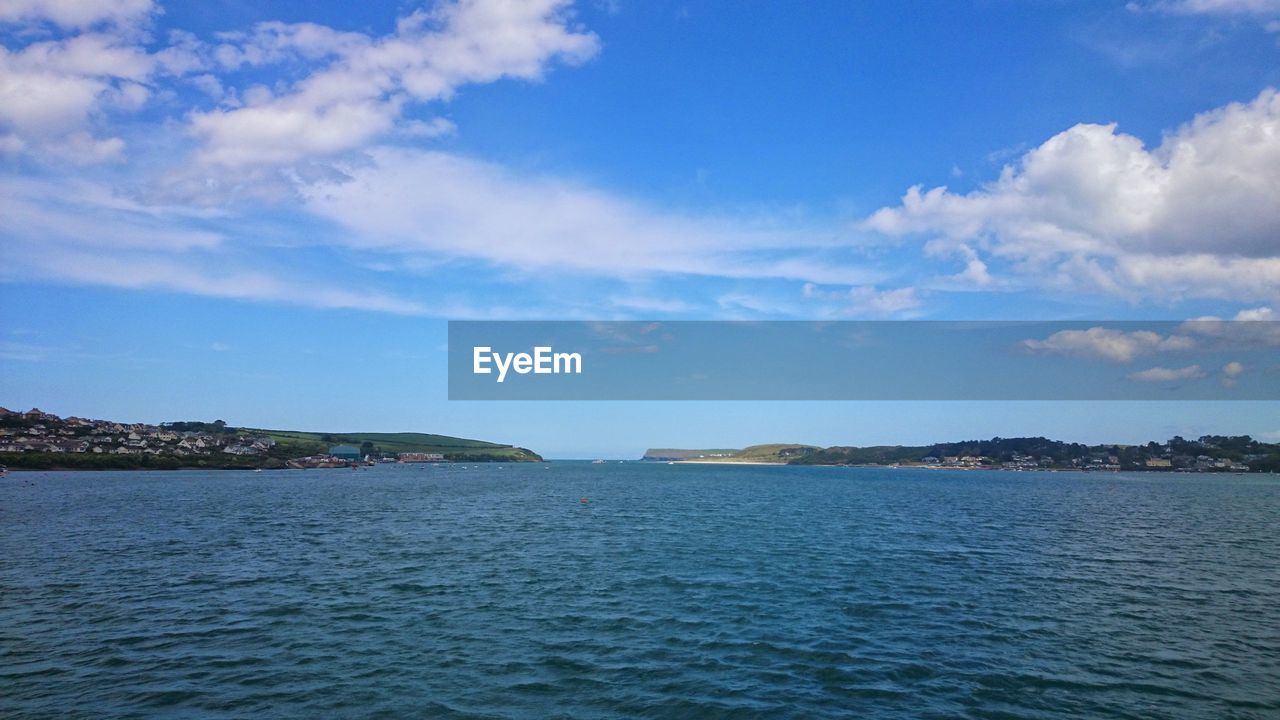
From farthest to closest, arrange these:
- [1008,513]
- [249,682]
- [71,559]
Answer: [1008,513], [71,559], [249,682]

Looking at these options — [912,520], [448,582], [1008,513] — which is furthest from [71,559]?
[1008,513]

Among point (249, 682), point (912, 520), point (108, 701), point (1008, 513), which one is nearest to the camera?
point (108, 701)

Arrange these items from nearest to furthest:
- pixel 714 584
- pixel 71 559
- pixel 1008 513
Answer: pixel 714 584, pixel 71 559, pixel 1008 513

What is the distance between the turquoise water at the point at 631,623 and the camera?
73.8 feet

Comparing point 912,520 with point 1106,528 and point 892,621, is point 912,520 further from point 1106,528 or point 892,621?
point 892,621

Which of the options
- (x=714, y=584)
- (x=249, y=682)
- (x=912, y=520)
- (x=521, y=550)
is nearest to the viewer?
(x=249, y=682)

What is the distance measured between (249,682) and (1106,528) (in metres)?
85.8

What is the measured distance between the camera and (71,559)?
4847cm

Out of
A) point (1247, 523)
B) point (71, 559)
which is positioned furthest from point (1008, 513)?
point (71, 559)

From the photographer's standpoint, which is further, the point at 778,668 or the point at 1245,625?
the point at 1245,625

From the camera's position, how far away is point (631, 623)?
3161 centimetres

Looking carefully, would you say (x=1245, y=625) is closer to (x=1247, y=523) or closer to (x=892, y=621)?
(x=892, y=621)

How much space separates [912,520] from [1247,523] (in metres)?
43.4

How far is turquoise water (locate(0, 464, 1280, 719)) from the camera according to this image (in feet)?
73.8
